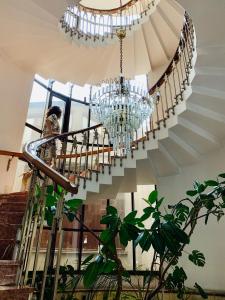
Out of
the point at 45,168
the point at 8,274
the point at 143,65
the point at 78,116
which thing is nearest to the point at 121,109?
the point at 45,168

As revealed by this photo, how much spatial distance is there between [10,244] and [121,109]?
2158 millimetres

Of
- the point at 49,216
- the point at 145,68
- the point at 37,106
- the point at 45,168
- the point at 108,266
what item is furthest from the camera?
the point at 145,68

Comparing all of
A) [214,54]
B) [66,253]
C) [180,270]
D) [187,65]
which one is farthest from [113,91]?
[66,253]

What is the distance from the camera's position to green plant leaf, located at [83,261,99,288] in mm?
2084

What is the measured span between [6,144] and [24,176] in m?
0.70

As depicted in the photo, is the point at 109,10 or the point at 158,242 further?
the point at 109,10

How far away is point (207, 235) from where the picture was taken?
14.3 ft

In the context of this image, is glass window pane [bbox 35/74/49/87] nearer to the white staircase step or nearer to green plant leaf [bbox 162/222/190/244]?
the white staircase step

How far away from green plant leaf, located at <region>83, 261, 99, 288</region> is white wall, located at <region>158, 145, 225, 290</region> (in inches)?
108

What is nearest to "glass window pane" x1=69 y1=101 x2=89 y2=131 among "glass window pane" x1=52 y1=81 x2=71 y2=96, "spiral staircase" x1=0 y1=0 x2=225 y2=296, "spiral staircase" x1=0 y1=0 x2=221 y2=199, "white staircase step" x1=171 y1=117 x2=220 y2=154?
"glass window pane" x1=52 y1=81 x2=71 y2=96

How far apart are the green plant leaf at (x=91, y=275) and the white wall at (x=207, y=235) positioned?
2740 millimetres

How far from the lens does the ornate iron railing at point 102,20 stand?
5.36 m

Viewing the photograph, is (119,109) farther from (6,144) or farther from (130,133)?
(6,144)

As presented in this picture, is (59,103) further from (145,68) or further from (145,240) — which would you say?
(145,240)
